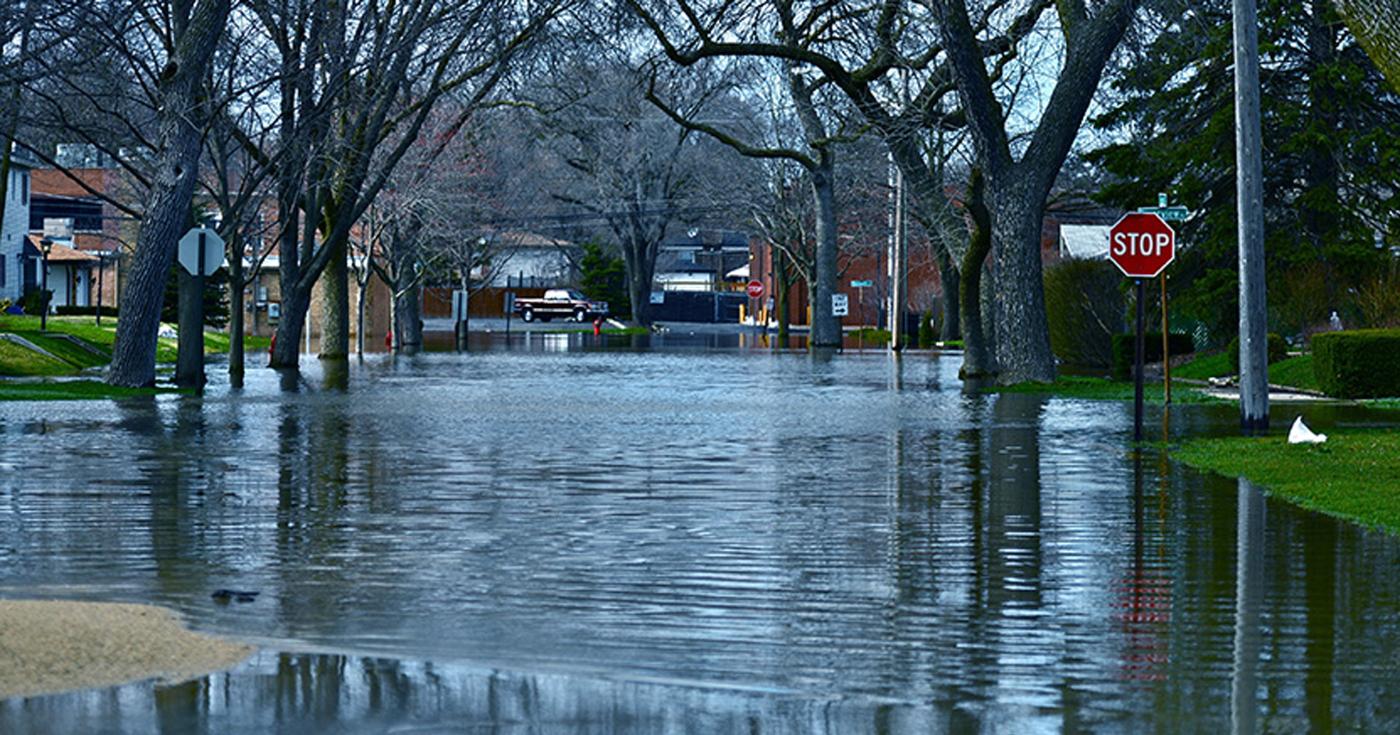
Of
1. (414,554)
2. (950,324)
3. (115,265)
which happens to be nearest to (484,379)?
(414,554)

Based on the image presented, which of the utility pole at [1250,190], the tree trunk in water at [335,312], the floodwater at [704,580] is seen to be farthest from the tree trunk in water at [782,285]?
the utility pole at [1250,190]

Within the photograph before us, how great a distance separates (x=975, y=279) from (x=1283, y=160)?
8.79m

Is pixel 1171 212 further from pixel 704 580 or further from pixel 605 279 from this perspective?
pixel 605 279

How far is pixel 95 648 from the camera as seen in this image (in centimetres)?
886

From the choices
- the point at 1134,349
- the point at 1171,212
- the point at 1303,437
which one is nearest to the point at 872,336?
the point at 1134,349

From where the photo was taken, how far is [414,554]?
1281 cm

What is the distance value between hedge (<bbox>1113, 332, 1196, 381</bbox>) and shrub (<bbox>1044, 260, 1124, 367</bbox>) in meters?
1.70

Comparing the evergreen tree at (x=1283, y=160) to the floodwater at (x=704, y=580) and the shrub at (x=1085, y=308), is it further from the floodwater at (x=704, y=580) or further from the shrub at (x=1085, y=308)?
the floodwater at (x=704, y=580)

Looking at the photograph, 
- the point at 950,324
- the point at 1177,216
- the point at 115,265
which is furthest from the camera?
the point at 115,265

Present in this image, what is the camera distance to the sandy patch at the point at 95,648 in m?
8.23

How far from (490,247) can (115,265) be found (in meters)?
22.8

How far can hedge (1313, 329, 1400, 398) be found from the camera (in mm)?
33062

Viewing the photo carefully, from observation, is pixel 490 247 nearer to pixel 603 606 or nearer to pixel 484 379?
pixel 484 379

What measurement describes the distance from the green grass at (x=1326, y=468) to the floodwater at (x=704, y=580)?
402mm
